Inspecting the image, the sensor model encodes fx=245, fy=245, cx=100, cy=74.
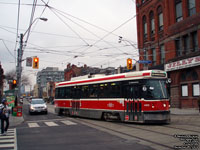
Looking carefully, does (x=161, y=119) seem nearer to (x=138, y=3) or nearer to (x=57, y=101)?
(x=57, y=101)

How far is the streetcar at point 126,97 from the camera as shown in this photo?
543 inches

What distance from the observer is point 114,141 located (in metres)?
9.74

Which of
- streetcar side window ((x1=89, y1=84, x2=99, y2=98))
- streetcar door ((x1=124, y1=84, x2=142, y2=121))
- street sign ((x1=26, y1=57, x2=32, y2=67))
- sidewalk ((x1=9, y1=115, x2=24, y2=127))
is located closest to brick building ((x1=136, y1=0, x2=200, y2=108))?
streetcar side window ((x1=89, y1=84, x2=99, y2=98))

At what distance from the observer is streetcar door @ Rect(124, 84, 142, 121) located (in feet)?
46.5

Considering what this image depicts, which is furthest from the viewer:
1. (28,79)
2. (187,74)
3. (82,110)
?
(28,79)

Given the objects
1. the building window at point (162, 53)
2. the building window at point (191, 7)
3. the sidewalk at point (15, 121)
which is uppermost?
the building window at point (191, 7)

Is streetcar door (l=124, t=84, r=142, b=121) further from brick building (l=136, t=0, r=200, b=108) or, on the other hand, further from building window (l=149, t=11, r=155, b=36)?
building window (l=149, t=11, r=155, b=36)

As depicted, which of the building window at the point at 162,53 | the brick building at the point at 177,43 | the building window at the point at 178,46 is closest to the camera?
the brick building at the point at 177,43

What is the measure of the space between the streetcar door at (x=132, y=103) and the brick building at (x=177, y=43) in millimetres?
11095

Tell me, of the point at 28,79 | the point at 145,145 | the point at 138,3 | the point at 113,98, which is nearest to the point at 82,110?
the point at 113,98

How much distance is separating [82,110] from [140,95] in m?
6.51

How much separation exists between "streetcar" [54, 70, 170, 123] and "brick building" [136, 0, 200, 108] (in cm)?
918

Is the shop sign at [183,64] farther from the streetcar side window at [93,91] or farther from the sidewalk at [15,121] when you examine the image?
the sidewalk at [15,121]

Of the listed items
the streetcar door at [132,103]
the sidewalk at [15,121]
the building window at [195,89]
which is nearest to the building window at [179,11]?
the building window at [195,89]
